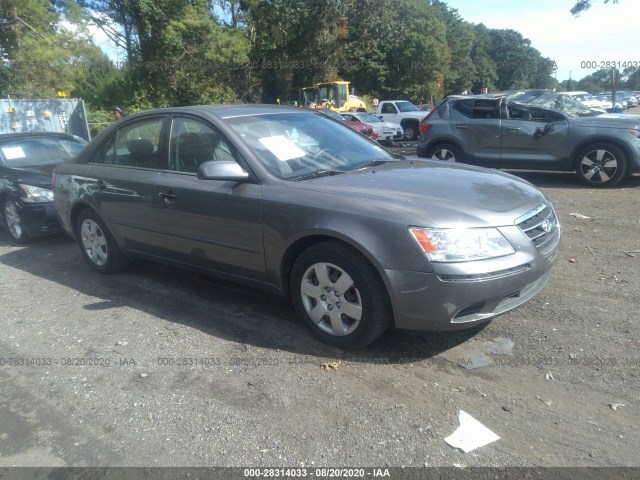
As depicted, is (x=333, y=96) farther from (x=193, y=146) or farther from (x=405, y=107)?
(x=193, y=146)

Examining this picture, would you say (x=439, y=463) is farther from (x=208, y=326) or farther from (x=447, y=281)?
(x=208, y=326)

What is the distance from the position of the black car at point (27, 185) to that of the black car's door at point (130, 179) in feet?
6.43

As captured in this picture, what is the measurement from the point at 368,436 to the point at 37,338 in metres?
2.85

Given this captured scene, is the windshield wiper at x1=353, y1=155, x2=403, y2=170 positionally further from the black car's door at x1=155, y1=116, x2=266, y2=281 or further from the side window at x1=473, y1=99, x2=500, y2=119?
the side window at x1=473, y1=99, x2=500, y2=119

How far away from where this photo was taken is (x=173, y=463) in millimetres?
2621

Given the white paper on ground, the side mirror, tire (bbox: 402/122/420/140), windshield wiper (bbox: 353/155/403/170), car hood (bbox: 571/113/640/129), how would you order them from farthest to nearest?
tire (bbox: 402/122/420/140), car hood (bbox: 571/113/640/129), windshield wiper (bbox: 353/155/403/170), the side mirror, the white paper on ground

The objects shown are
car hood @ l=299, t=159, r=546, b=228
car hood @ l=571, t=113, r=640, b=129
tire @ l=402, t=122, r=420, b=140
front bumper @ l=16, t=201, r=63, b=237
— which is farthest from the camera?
tire @ l=402, t=122, r=420, b=140

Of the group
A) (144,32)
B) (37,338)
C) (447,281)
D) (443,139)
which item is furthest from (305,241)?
(144,32)

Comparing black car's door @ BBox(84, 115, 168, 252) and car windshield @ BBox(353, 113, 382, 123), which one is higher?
car windshield @ BBox(353, 113, 382, 123)

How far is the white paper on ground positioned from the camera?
103 inches

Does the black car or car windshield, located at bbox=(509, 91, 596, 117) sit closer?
the black car

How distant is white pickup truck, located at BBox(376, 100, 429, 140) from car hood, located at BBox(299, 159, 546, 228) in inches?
675

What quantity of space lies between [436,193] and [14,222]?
5.99m

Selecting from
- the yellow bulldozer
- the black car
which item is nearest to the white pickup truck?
the yellow bulldozer
